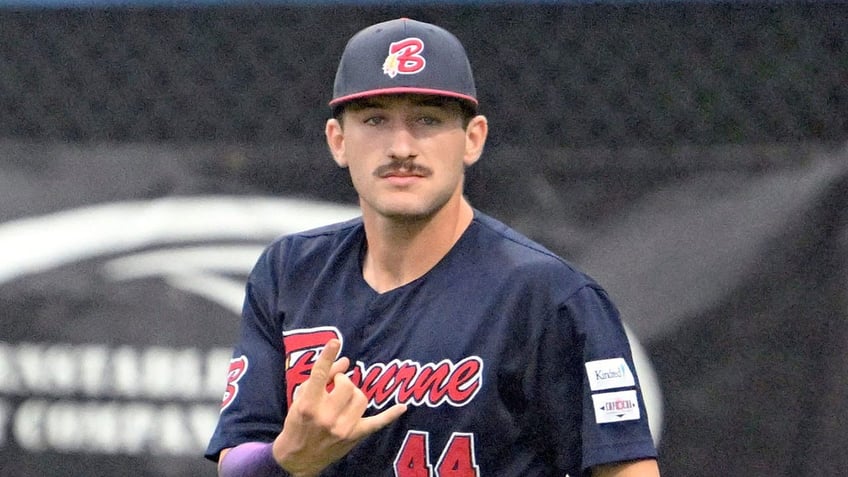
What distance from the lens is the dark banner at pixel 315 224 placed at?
3467mm

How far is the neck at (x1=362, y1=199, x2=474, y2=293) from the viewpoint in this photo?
8.05ft

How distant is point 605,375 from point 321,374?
48 cm

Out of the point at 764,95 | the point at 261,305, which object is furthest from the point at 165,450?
the point at 764,95

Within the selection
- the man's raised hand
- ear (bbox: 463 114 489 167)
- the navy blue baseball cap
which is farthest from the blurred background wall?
the man's raised hand

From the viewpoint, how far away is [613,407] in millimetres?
2293

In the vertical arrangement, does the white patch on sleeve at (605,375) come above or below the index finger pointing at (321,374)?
below

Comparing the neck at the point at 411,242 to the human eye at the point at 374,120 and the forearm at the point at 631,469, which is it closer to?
the human eye at the point at 374,120

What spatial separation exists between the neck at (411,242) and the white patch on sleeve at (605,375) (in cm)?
35

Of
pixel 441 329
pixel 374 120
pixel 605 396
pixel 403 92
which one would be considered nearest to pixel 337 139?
pixel 374 120

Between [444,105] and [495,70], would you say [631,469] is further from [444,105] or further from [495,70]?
[495,70]

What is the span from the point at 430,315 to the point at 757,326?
134cm

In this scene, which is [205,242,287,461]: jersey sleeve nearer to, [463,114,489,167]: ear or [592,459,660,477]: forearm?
[463,114,489,167]: ear

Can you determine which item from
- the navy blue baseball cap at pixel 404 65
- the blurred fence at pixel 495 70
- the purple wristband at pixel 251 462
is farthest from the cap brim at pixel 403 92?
the blurred fence at pixel 495 70

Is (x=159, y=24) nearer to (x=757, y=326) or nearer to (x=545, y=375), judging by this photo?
(x=757, y=326)
